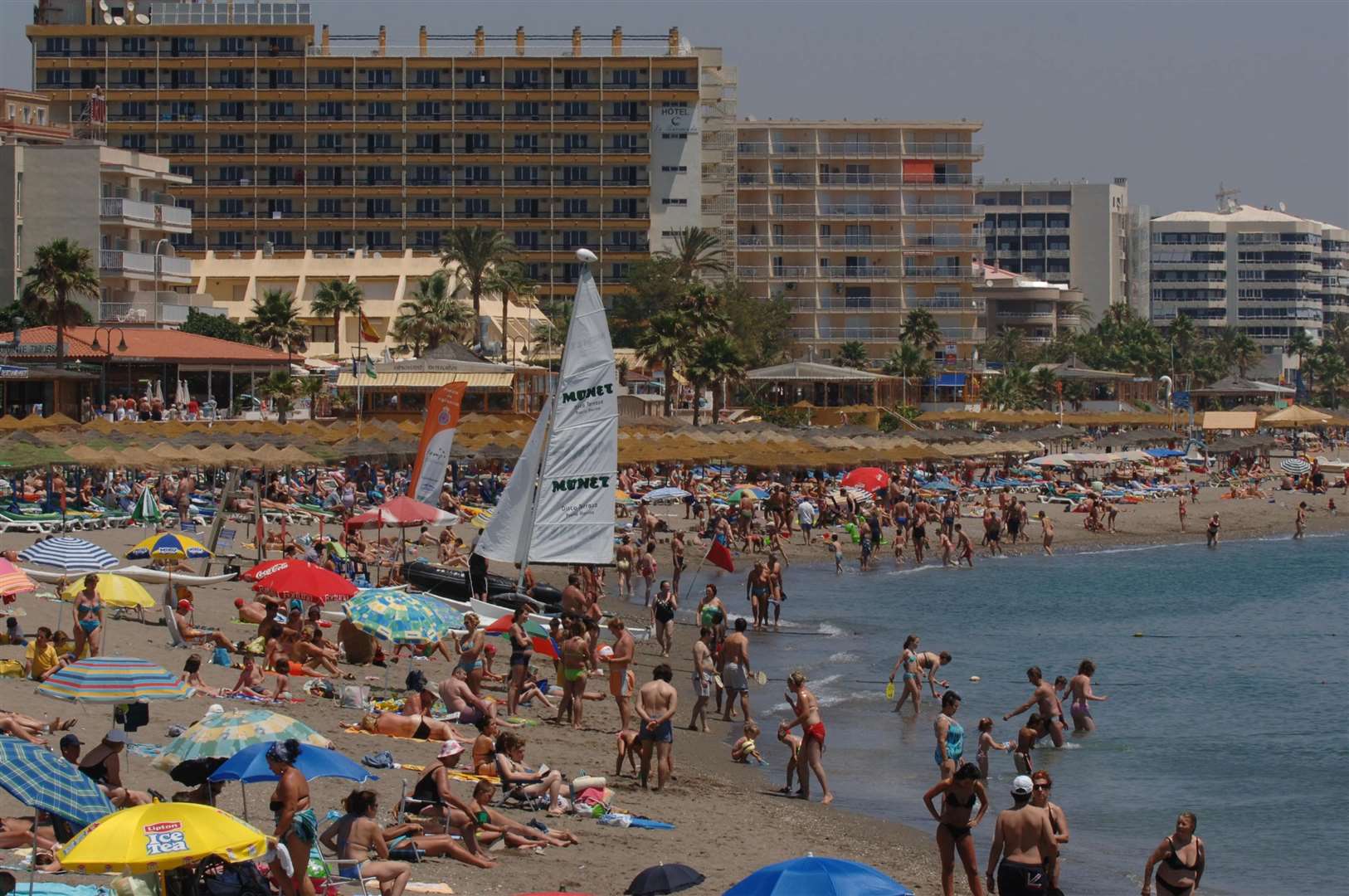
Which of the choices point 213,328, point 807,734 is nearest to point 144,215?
point 213,328

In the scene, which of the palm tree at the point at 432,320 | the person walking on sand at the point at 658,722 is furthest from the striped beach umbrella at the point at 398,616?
the palm tree at the point at 432,320

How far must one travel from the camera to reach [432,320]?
79.5m

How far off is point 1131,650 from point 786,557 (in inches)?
546

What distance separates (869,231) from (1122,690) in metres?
82.7

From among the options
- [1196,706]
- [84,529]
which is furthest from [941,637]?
[84,529]

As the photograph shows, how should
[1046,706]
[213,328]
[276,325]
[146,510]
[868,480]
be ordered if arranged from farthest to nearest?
[213,328] → [276,325] → [868,480] → [146,510] → [1046,706]

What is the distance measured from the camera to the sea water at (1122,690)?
1798cm

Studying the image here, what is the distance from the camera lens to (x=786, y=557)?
45.8 metres

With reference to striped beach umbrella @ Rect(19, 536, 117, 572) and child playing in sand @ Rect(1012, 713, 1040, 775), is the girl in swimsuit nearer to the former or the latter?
striped beach umbrella @ Rect(19, 536, 117, 572)

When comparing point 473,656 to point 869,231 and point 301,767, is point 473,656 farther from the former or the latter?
point 869,231

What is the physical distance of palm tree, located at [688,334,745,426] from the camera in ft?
233

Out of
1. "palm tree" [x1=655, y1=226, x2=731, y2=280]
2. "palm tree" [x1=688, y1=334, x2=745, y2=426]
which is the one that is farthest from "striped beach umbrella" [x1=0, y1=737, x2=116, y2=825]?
"palm tree" [x1=655, y1=226, x2=731, y2=280]

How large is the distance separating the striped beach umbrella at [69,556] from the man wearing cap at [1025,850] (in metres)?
13.1

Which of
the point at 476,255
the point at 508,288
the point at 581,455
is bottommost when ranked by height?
the point at 581,455
